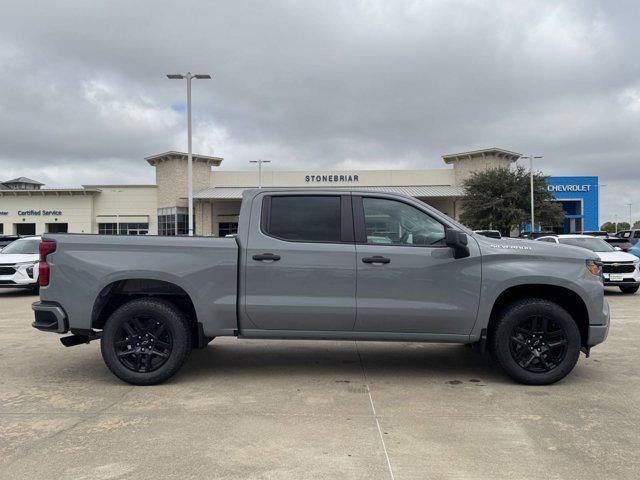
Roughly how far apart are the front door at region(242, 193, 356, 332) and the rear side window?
0.05 ft

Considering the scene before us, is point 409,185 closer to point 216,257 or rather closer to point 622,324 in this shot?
point 622,324

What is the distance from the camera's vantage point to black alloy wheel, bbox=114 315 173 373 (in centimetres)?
507

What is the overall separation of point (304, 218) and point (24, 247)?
12603mm

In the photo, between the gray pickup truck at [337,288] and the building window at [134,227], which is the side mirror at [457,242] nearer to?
the gray pickup truck at [337,288]

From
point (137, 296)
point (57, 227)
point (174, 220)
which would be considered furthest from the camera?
point (57, 227)

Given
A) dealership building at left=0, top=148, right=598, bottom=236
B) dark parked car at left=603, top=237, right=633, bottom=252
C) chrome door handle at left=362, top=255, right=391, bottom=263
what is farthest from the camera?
dealership building at left=0, top=148, right=598, bottom=236

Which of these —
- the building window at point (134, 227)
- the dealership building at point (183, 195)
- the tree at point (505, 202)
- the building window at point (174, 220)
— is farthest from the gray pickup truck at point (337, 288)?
the building window at point (134, 227)

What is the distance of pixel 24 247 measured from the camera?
48.0 ft

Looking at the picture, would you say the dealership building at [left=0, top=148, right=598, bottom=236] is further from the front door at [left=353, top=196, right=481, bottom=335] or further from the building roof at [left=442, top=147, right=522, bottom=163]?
the front door at [left=353, top=196, right=481, bottom=335]

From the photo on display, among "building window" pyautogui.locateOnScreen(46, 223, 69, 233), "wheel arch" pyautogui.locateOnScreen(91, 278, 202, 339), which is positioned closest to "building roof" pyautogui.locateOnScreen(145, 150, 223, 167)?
"building window" pyautogui.locateOnScreen(46, 223, 69, 233)

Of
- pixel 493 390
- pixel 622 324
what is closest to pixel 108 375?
pixel 493 390

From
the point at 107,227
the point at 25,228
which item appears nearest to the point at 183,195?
the point at 107,227

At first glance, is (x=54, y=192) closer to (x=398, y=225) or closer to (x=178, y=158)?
(x=178, y=158)

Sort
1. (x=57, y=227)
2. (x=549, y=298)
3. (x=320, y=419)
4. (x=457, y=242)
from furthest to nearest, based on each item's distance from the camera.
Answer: (x=57, y=227), (x=549, y=298), (x=457, y=242), (x=320, y=419)
